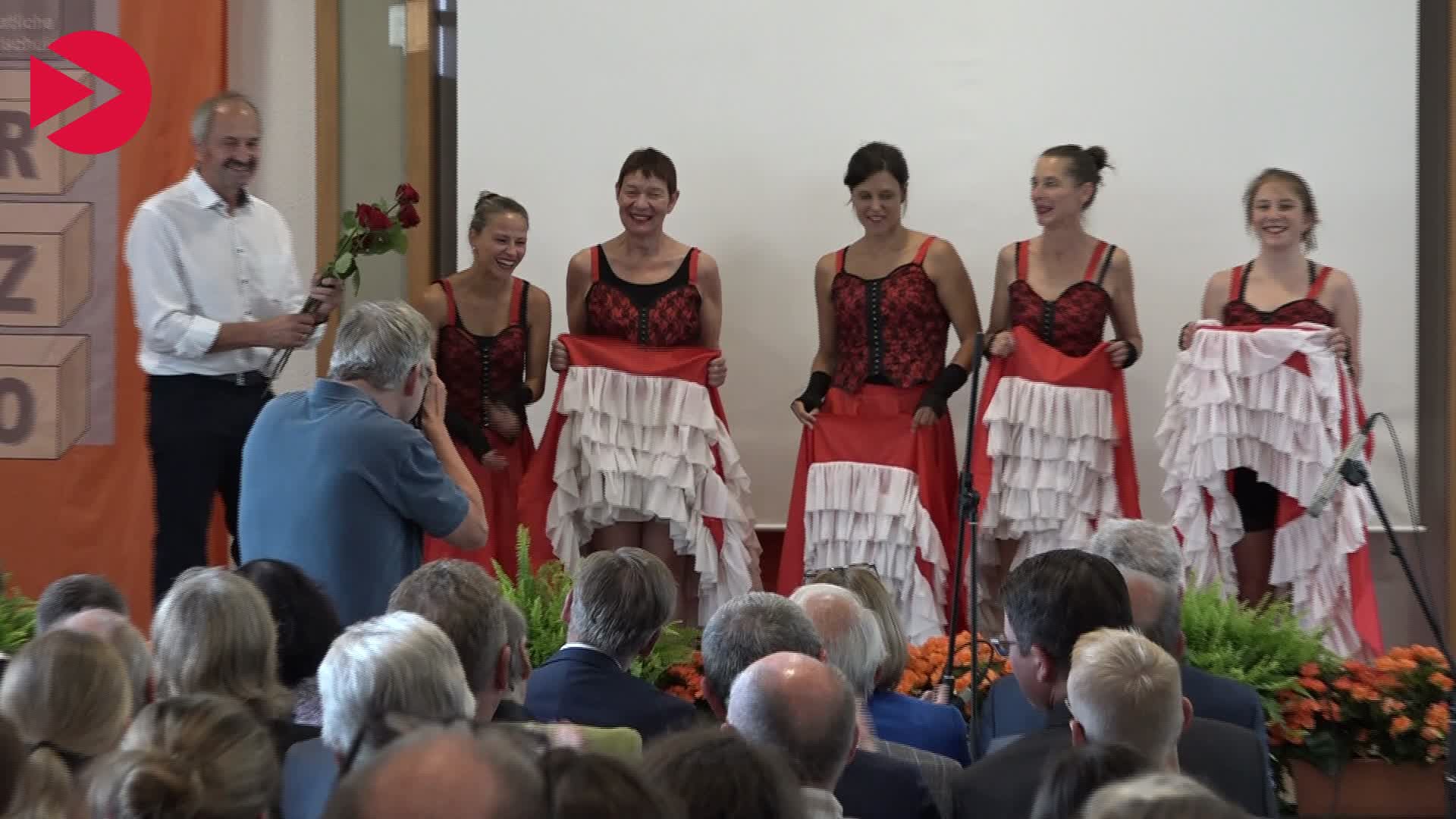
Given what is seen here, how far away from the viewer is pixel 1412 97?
19.7 feet

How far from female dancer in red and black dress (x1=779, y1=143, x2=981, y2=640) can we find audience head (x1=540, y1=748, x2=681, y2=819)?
4141 millimetres

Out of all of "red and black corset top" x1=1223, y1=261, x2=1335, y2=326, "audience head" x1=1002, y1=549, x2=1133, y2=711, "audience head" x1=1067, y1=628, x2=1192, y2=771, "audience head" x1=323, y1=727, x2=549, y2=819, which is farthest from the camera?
"red and black corset top" x1=1223, y1=261, x2=1335, y2=326

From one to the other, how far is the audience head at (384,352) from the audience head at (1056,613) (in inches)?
51.2

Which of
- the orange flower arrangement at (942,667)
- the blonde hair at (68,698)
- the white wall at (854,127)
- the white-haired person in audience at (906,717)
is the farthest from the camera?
the white wall at (854,127)

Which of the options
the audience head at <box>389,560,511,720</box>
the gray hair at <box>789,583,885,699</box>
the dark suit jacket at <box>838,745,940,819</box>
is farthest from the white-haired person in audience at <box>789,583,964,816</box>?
the audience head at <box>389,560,511,720</box>

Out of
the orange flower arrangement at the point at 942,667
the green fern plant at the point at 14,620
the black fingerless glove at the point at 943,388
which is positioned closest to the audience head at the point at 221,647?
the green fern plant at the point at 14,620

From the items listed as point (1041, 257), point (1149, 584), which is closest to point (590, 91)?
point (1041, 257)

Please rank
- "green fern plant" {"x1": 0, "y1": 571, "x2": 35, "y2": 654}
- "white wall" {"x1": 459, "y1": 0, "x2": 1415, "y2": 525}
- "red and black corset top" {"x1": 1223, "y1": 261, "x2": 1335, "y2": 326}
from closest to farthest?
"green fern plant" {"x1": 0, "y1": 571, "x2": 35, "y2": 654}
"red and black corset top" {"x1": 1223, "y1": 261, "x2": 1335, "y2": 326}
"white wall" {"x1": 459, "y1": 0, "x2": 1415, "y2": 525}

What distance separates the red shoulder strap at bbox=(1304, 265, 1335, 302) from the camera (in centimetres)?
529

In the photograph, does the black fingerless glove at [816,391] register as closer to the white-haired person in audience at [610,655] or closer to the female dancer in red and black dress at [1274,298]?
the female dancer in red and black dress at [1274,298]

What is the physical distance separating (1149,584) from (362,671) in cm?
148

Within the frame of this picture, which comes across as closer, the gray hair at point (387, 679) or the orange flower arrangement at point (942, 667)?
the gray hair at point (387, 679)

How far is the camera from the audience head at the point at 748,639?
8.30 feet

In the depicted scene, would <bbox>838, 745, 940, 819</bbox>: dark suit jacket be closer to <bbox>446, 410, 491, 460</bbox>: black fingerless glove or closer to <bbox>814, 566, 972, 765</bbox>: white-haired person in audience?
<bbox>814, 566, 972, 765</bbox>: white-haired person in audience
